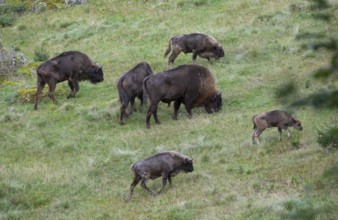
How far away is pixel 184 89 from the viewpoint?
2070 cm

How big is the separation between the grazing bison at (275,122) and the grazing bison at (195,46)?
31.0 ft

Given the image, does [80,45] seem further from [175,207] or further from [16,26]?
[175,207]

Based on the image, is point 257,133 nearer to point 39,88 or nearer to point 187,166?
point 187,166

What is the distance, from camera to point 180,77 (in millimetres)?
20656

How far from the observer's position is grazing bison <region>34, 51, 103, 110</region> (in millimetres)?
23750

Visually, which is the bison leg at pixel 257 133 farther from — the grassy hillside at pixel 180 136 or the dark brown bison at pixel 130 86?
the dark brown bison at pixel 130 86

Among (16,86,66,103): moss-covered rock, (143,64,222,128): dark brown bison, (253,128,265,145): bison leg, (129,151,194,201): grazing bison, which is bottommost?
(16,86,66,103): moss-covered rock

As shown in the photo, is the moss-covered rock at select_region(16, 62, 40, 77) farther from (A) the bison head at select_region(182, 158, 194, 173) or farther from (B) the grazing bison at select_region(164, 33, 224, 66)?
(A) the bison head at select_region(182, 158, 194, 173)

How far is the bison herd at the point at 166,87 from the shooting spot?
587 inches

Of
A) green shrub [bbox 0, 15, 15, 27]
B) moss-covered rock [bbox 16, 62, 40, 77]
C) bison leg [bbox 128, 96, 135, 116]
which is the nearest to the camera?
bison leg [bbox 128, 96, 135, 116]

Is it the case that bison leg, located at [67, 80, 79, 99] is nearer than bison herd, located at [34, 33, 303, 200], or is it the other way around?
bison herd, located at [34, 33, 303, 200]

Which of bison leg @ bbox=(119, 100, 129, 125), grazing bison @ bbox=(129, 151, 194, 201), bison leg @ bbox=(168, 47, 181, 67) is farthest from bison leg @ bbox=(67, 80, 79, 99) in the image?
grazing bison @ bbox=(129, 151, 194, 201)

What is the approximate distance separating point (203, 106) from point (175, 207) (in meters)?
8.34

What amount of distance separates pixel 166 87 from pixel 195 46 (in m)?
5.96
